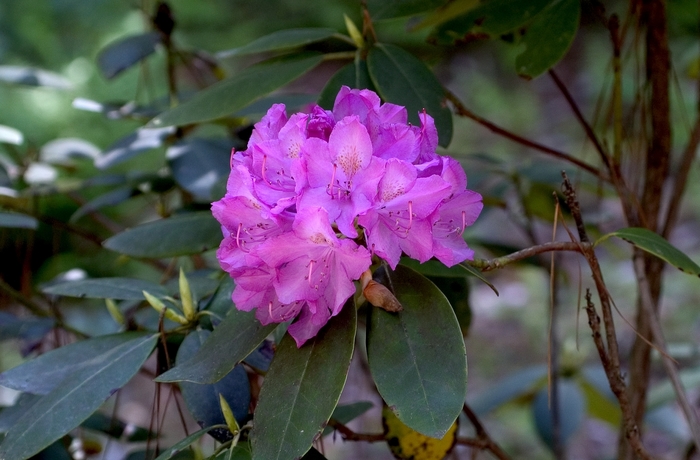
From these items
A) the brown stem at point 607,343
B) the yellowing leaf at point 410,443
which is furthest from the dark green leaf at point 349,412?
the brown stem at point 607,343

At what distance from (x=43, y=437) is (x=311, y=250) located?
0.99 feet

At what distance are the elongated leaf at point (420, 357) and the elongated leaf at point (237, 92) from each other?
28 centimetres

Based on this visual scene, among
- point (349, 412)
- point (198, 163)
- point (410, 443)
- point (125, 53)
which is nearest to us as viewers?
point (410, 443)

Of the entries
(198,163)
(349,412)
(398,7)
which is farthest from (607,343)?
(198,163)

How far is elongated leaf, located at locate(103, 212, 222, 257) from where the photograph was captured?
2.66ft

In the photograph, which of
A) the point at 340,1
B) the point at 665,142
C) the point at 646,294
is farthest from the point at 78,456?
the point at 340,1

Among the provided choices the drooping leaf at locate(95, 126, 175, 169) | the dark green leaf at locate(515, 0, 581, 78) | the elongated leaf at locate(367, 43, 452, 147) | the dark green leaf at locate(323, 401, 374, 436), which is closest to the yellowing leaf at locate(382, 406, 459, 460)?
the dark green leaf at locate(323, 401, 374, 436)

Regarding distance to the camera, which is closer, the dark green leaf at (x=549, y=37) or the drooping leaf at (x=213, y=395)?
the drooping leaf at (x=213, y=395)

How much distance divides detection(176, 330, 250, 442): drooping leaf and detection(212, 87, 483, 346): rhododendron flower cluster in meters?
0.12

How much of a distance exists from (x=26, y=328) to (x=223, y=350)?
1.57 ft

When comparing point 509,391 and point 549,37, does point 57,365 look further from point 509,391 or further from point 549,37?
point 509,391

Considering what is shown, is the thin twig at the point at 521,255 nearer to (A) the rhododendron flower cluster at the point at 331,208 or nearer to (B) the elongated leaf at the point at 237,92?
(A) the rhododendron flower cluster at the point at 331,208

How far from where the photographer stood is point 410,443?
0.75 meters

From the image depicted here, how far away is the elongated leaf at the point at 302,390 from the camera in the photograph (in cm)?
54
